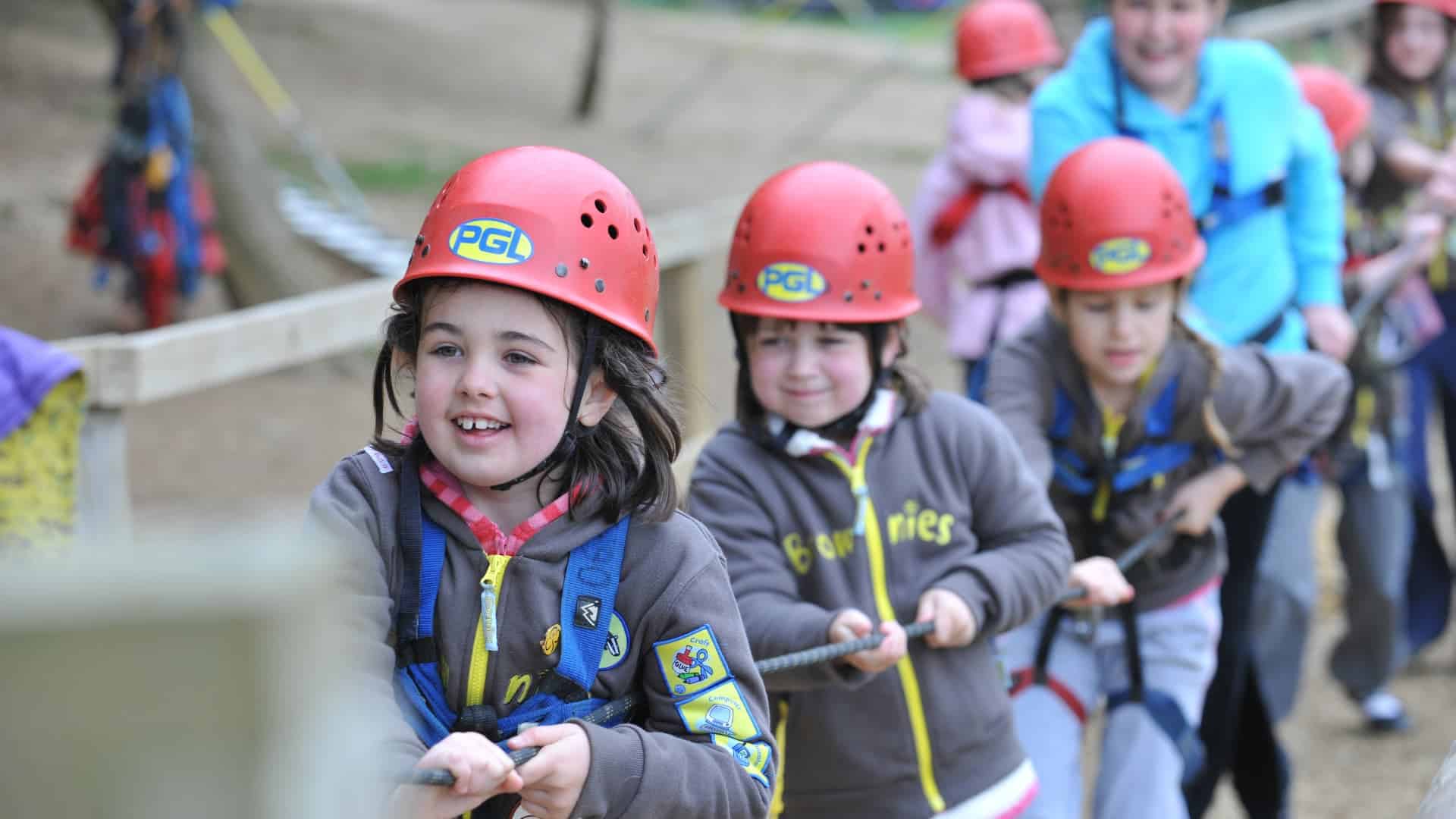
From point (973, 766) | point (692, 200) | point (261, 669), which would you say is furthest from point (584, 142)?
point (261, 669)

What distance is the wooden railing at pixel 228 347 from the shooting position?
422cm

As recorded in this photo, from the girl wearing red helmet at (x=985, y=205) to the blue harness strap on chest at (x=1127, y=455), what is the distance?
1.37 meters

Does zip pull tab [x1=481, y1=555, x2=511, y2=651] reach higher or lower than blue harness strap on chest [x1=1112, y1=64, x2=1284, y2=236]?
lower

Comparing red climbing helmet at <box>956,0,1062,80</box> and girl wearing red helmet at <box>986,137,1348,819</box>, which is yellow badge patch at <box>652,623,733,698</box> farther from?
red climbing helmet at <box>956,0,1062,80</box>

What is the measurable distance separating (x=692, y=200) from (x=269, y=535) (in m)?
15.1

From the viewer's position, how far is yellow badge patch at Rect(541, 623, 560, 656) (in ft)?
7.62

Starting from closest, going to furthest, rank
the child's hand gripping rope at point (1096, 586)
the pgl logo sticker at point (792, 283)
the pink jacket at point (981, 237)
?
the pgl logo sticker at point (792, 283)
the child's hand gripping rope at point (1096, 586)
the pink jacket at point (981, 237)

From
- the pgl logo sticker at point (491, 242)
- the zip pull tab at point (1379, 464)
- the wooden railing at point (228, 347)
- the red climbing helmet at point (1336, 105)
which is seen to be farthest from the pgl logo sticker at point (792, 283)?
the zip pull tab at point (1379, 464)

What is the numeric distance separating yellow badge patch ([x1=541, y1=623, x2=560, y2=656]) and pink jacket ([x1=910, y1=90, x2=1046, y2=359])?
371 cm

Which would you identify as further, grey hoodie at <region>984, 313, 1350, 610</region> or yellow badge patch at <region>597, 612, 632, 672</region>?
grey hoodie at <region>984, 313, 1350, 610</region>

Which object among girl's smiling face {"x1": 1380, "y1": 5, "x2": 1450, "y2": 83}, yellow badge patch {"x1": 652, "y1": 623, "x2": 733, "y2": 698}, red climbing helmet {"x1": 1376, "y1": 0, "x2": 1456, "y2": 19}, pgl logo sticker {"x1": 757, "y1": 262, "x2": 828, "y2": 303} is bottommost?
yellow badge patch {"x1": 652, "y1": 623, "x2": 733, "y2": 698}

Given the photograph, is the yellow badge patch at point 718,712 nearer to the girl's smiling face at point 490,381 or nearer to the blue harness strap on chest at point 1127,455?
the girl's smiling face at point 490,381

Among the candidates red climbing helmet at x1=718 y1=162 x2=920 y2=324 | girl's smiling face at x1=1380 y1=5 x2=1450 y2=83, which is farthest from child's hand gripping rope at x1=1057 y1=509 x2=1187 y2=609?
girl's smiling face at x1=1380 y1=5 x2=1450 y2=83

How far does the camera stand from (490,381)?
2.33m
